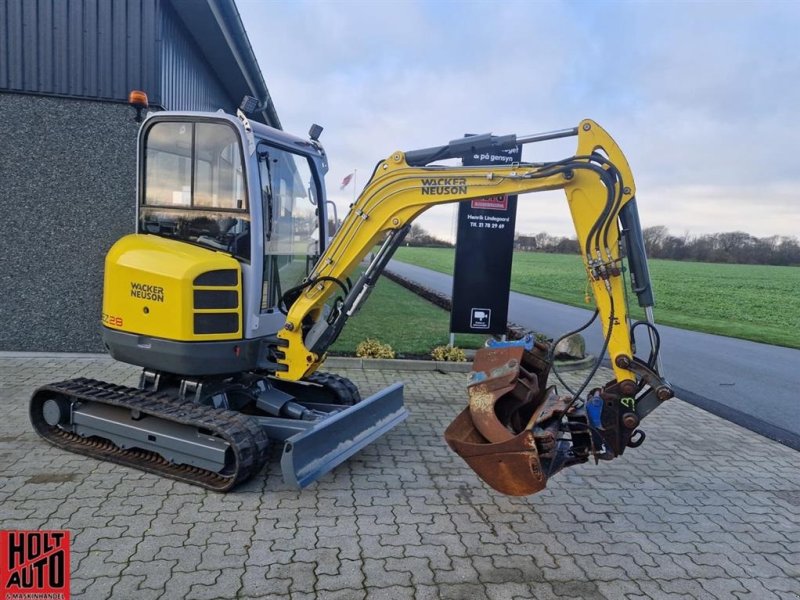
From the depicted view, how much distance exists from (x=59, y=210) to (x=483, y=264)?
6026 mm

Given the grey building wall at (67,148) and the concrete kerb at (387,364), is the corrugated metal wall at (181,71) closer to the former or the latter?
the grey building wall at (67,148)

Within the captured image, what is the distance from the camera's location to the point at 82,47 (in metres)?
7.84

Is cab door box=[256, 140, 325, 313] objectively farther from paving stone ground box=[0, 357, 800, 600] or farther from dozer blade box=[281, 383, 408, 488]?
paving stone ground box=[0, 357, 800, 600]

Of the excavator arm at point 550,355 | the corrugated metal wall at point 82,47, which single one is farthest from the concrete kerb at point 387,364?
the excavator arm at point 550,355

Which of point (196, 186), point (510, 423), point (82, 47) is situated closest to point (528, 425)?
point (510, 423)

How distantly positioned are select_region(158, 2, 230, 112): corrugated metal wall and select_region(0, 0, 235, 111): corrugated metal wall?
0.90 ft

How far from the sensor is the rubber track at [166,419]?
4332 mm

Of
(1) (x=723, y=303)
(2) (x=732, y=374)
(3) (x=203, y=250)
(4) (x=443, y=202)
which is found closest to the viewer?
(4) (x=443, y=202)

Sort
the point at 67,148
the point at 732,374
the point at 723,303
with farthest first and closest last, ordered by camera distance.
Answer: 1. the point at 723,303
2. the point at 732,374
3. the point at 67,148

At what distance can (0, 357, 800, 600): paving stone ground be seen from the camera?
3.36 metres

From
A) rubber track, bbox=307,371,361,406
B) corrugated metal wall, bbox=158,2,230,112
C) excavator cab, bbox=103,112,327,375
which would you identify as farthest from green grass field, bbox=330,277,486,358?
corrugated metal wall, bbox=158,2,230,112

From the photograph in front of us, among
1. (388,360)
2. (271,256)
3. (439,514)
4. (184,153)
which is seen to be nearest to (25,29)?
(184,153)

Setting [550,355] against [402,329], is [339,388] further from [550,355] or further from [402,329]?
[402,329]

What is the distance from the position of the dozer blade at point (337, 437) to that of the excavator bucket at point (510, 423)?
102cm
